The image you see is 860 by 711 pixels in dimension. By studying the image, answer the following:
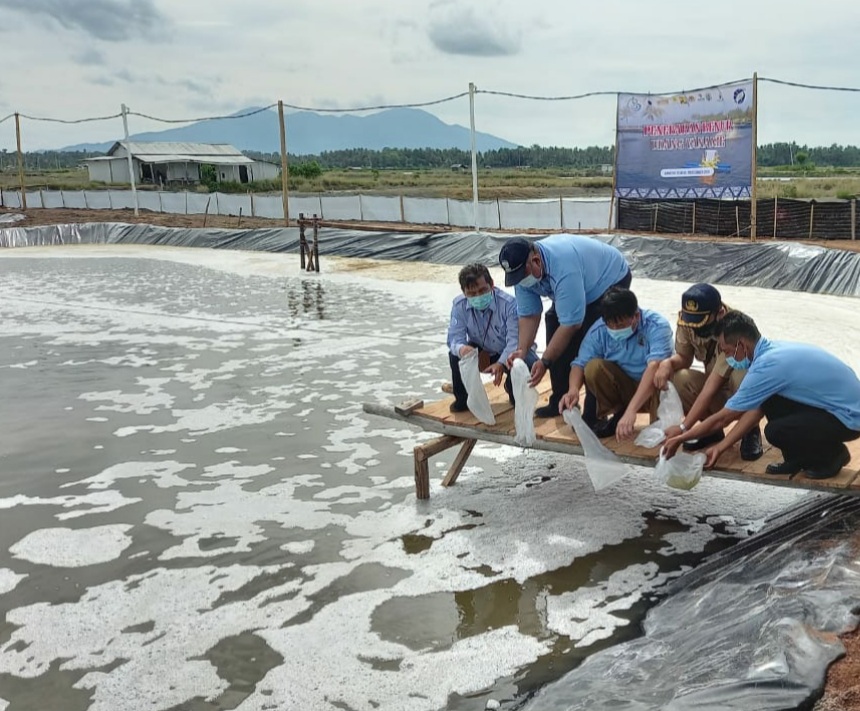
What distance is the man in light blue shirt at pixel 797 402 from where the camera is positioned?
3.70m

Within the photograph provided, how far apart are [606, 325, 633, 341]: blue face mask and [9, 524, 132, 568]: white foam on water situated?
2.89m

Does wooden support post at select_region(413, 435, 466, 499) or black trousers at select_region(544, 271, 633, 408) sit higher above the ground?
black trousers at select_region(544, 271, 633, 408)

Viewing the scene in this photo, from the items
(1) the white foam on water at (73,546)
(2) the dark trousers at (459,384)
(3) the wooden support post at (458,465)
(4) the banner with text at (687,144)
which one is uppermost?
(4) the banner with text at (687,144)

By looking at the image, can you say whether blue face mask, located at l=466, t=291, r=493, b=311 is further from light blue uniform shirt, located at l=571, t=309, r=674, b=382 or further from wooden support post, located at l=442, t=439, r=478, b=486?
wooden support post, located at l=442, t=439, r=478, b=486

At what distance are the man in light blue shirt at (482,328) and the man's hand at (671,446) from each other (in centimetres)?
114

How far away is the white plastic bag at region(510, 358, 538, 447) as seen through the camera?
4.63 m

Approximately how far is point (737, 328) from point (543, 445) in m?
1.26

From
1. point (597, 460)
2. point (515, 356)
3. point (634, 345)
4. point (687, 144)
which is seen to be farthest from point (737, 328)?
point (687, 144)

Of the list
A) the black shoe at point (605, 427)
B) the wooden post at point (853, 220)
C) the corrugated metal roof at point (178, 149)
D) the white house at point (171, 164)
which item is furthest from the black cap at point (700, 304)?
the corrugated metal roof at point (178, 149)

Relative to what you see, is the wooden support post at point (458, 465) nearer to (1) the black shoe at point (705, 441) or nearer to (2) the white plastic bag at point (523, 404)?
(2) the white plastic bag at point (523, 404)

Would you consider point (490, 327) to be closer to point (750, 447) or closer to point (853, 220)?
point (750, 447)

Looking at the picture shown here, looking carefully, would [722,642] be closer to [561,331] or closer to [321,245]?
[561,331]

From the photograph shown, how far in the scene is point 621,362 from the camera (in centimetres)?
458

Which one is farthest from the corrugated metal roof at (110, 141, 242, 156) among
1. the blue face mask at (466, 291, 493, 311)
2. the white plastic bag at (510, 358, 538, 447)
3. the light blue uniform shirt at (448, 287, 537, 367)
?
the white plastic bag at (510, 358, 538, 447)
